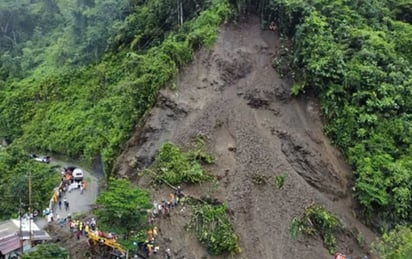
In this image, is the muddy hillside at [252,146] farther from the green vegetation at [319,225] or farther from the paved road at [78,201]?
the paved road at [78,201]

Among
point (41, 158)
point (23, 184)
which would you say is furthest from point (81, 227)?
point (41, 158)

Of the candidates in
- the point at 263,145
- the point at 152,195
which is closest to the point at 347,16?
the point at 263,145

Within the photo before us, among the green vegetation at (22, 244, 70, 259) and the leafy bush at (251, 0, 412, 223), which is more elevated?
the leafy bush at (251, 0, 412, 223)

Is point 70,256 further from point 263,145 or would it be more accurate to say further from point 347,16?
point 347,16

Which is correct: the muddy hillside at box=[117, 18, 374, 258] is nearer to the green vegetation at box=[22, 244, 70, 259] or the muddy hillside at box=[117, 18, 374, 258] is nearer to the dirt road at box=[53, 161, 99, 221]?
the dirt road at box=[53, 161, 99, 221]

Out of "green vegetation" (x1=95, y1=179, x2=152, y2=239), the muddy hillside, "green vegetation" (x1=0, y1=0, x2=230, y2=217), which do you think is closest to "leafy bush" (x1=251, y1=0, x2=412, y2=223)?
the muddy hillside
